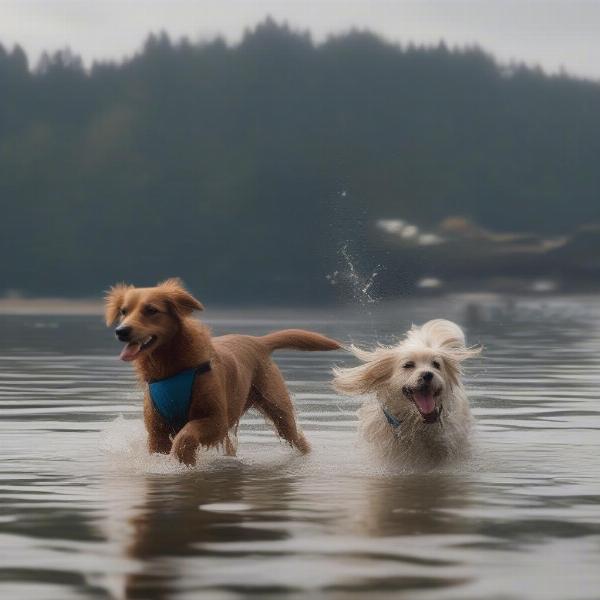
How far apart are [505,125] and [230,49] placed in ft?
89.7

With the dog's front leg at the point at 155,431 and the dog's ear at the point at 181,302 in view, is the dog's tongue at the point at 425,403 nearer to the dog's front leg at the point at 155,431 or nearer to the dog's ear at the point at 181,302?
the dog's ear at the point at 181,302

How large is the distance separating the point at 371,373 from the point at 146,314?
155 centimetres

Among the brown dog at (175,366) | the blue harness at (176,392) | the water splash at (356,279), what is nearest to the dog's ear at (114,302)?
the brown dog at (175,366)

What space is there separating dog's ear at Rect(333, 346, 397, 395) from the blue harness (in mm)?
1059

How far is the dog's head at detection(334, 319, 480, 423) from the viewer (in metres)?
10.0

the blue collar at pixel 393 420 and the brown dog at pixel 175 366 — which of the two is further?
the blue collar at pixel 393 420

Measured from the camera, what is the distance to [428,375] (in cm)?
993

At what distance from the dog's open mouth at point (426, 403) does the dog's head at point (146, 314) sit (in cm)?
145

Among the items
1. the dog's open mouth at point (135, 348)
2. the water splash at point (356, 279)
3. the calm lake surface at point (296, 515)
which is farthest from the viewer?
the water splash at point (356, 279)

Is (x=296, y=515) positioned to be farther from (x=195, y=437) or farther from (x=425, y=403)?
(x=425, y=403)

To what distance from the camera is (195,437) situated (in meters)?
9.72

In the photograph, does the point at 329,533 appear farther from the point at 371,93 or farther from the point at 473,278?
the point at 371,93

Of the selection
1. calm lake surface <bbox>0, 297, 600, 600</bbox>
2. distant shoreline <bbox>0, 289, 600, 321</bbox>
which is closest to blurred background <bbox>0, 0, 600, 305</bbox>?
distant shoreline <bbox>0, 289, 600, 321</bbox>

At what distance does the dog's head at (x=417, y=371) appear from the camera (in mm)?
10031
